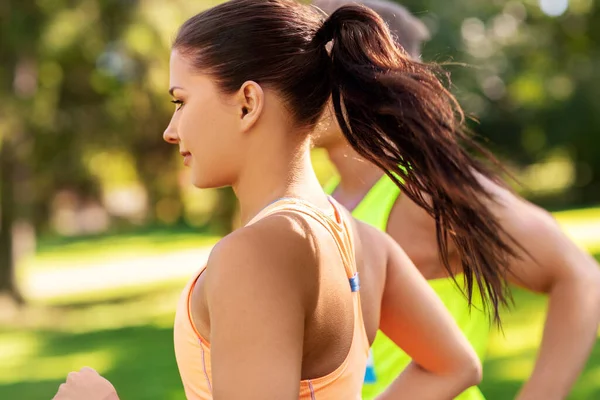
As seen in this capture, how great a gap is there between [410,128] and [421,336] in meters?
0.58

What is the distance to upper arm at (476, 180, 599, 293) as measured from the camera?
2484mm

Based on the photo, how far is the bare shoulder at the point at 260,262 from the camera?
4.74 feet

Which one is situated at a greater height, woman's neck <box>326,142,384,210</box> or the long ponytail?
the long ponytail

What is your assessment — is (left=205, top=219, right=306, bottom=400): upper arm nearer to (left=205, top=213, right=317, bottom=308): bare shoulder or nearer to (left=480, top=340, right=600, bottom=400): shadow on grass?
(left=205, top=213, right=317, bottom=308): bare shoulder

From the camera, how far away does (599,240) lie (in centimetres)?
2041

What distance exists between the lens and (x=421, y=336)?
205cm

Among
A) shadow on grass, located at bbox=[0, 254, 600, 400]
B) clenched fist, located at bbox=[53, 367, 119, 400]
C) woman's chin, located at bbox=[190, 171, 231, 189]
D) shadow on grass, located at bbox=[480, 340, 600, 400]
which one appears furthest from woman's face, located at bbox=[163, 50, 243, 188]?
shadow on grass, located at bbox=[480, 340, 600, 400]

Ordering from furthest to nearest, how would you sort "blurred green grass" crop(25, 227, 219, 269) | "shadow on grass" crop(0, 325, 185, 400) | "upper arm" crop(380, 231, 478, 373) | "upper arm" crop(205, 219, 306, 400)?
"blurred green grass" crop(25, 227, 219, 269) → "shadow on grass" crop(0, 325, 185, 400) → "upper arm" crop(380, 231, 478, 373) → "upper arm" crop(205, 219, 306, 400)

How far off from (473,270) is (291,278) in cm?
48

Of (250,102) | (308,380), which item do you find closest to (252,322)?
(308,380)

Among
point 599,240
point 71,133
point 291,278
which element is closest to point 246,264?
point 291,278

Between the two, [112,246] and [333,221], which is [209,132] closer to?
[333,221]

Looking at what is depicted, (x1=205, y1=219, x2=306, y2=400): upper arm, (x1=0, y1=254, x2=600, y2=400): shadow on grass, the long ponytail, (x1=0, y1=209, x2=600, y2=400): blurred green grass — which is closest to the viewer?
(x1=205, y1=219, x2=306, y2=400): upper arm

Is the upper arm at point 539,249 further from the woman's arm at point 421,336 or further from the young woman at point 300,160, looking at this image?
the young woman at point 300,160
